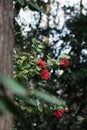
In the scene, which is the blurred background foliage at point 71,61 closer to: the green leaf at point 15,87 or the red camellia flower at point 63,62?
the red camellia flower at point 63,62

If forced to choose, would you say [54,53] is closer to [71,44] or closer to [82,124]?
[71,44]

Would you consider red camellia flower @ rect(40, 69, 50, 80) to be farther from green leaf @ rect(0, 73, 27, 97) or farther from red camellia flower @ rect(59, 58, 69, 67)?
green leaf @ rect(0, 73, 27, 97)

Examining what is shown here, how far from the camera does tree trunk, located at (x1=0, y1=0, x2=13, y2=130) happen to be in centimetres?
224

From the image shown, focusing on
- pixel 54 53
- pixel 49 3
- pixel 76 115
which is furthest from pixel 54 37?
pixel 76 115

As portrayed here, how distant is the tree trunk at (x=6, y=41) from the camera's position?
7.35 ft

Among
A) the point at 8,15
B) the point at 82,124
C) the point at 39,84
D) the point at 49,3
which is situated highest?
the point at 49,3

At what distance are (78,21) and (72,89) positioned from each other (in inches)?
78.2

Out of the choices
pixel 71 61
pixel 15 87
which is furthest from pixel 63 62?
pixel 71 61

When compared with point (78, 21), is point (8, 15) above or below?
below

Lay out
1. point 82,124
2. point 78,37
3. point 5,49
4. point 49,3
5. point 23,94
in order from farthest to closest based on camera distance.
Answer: point 49,3 < point 78,37 < point 82,124 < point 5,49 < point 23,94

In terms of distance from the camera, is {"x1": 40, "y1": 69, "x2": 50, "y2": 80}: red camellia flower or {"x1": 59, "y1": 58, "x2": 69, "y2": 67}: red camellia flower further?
{"x1": 59, "y1": 58, "x2": 69, "y2": 67}: red camellia flower

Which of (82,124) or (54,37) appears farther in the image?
(54,37)

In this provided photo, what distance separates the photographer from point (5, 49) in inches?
89.8

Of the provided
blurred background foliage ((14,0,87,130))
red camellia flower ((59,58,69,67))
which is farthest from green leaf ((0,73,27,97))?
blurred background foliage ((14,0,87,130))
